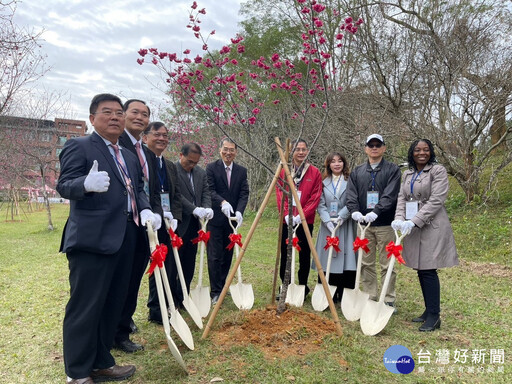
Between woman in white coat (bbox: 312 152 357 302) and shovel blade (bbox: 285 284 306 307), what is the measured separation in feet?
1.37

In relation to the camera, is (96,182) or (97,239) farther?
(97,239)

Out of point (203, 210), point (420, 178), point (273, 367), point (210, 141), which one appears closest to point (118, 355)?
point (273, 367)

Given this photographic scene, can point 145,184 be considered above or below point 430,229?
above

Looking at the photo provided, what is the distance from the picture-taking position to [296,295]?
402 cm

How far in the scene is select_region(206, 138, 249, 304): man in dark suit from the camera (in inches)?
172

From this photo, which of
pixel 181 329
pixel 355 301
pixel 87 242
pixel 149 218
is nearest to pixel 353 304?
pixel 355 301

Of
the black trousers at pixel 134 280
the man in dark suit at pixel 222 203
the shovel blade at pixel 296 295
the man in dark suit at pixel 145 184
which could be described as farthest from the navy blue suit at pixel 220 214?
the black trousers at pixel 134 280

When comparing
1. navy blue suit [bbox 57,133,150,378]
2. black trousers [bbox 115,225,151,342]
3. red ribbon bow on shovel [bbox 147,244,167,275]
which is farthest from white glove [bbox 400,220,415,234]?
navy blue suit [bbox 57,133,150,378]

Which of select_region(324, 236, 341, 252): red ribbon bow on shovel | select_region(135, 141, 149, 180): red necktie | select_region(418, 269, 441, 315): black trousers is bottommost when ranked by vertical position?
select_region(418, 269, 441, 315): black trousers

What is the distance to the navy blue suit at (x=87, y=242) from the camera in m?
2.28

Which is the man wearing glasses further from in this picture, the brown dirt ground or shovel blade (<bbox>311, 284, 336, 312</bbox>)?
the brown dirt ground

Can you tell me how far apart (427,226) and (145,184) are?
258 centimetres

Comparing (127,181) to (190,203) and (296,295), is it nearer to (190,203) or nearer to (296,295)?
(190,203)

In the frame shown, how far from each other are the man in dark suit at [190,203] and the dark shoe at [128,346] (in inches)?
31.0
